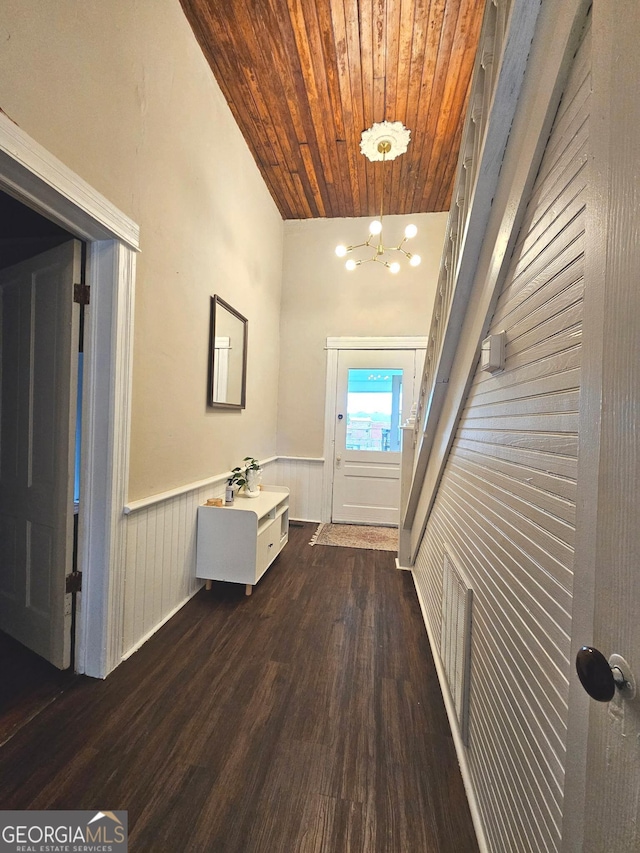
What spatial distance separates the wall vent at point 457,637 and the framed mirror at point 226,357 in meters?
1.95

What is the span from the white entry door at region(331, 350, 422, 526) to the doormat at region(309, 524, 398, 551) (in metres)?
0.17

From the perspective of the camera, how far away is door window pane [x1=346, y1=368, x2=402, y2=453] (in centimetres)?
405

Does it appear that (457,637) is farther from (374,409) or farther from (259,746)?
(374,409)

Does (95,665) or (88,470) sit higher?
(88,470)

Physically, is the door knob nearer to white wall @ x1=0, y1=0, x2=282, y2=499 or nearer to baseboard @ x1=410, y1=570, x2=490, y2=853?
baseboard @ x1=410, y1=570, x2=490, y2=853

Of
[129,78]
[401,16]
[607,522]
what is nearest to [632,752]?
[607,522]

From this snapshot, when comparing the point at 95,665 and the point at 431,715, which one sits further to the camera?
the point at 95,665

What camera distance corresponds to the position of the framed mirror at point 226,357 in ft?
8.28

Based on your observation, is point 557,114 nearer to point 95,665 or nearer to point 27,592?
point 95,665

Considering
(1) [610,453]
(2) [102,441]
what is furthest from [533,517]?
(2) [102,441]

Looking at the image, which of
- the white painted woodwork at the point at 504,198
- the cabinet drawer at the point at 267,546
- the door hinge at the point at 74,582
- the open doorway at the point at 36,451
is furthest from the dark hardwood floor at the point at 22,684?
the white painted woodwork at the point at 504,198

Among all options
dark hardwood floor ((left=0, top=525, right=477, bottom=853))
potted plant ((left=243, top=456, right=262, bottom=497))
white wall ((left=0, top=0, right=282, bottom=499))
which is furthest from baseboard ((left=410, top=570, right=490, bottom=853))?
white wall ((left=0, top=0, right=282, bottom=499))

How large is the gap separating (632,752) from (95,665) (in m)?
2.01

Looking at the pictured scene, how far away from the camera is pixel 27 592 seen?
1.71 meters
